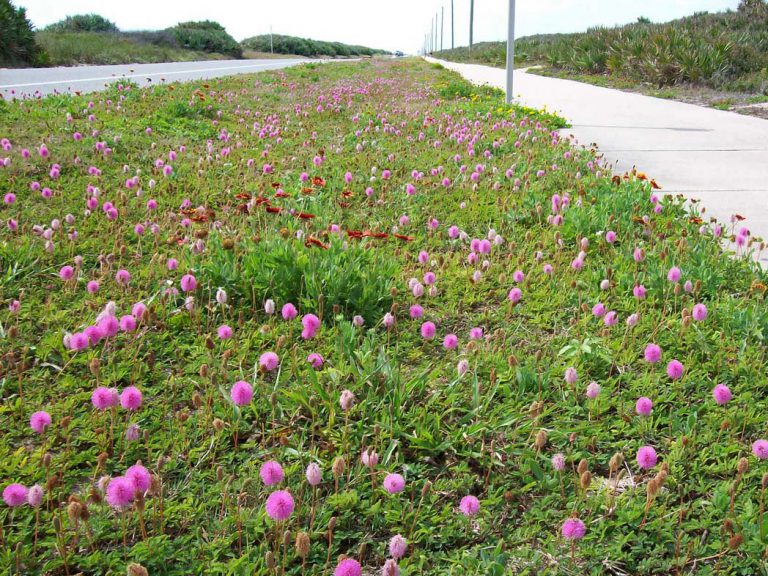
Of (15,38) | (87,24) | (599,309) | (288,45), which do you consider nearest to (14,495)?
(599,309)

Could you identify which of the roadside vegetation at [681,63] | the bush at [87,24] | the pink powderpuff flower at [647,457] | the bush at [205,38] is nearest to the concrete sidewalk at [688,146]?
the roadside vegetation at [681,63]

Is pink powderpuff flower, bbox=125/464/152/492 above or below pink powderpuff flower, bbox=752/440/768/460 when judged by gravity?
above

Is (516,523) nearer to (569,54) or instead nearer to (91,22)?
(569,54)

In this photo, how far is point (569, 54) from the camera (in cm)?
2781

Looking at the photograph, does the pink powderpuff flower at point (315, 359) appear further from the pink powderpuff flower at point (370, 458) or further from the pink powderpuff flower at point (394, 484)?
the pink powderpuff flower at point (394, 484)

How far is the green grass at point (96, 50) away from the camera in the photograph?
86.7 ft

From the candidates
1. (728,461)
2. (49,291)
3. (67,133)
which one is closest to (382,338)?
(728,461)

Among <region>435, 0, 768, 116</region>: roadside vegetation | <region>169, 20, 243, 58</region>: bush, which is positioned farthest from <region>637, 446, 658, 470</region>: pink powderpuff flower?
<region>169, 20, 243, 58</region>: bush

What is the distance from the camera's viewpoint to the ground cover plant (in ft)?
6.22

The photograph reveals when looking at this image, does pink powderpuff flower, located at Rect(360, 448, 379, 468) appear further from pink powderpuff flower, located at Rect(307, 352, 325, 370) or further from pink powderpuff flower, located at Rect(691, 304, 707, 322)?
pink powderpuff flower, located at Rect(691, 304, 707, 322)

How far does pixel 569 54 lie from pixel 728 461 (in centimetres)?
2886

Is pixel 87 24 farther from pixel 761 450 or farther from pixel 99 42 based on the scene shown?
pixel 761 450

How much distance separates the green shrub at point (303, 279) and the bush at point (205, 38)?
51491 mm

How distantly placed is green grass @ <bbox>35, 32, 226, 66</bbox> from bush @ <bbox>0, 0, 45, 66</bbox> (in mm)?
1301
